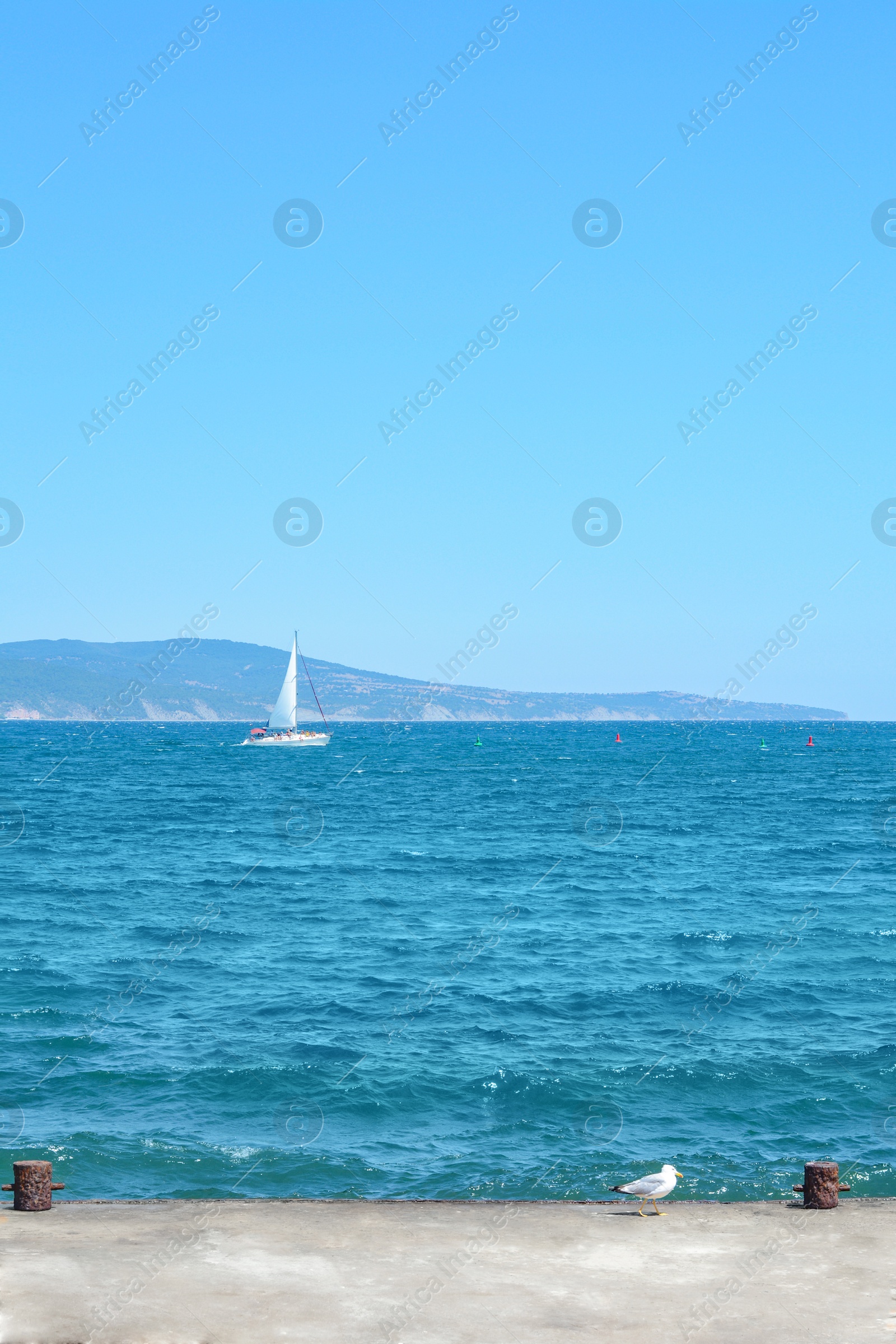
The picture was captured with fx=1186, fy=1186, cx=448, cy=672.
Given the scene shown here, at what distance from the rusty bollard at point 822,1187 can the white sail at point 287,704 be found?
483 ft

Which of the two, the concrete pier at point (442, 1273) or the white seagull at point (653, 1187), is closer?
the concrete pier at point (442, 1273)

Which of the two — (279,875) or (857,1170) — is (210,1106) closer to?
(857,1170)

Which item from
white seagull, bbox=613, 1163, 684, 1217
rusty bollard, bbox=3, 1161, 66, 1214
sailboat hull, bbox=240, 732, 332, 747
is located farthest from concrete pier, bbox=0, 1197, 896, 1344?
sailboat hull, bbox=240, 732, 332, 747

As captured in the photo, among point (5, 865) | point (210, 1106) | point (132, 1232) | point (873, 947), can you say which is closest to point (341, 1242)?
point (132, 1232)

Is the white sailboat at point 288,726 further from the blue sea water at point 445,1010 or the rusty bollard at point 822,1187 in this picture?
the rusty bollard at point 822,1187

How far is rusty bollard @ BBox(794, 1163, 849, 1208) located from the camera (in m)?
14.7

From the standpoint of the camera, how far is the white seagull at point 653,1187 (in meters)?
14.7

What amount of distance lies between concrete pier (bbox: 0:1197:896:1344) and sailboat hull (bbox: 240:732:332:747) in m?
162

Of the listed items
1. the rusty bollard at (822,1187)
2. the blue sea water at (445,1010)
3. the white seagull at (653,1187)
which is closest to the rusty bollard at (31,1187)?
the blue sea water at (445,1010)

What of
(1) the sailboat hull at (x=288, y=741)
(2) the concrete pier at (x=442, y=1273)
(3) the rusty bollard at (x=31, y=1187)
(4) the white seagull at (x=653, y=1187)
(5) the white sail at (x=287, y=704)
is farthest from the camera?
(1) the sailboat hull at (x=288, y=741)

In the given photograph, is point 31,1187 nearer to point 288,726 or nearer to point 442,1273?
point 442,1273

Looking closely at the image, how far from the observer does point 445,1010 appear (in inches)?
1133

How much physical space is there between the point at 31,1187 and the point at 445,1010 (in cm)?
1521

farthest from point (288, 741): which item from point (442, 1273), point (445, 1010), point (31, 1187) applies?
point (442, 1273)
